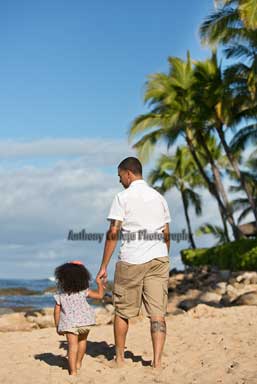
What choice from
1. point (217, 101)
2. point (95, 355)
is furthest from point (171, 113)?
point (95, 355)

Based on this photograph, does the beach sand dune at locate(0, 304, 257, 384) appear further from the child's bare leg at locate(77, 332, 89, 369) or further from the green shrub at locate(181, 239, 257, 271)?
the green shrub at locate(181, 239, 257, 271)

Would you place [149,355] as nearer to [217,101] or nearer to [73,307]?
[73,307]

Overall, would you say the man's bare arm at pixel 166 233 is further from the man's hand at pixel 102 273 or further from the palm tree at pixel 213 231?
the palm tree at pixel 213 231

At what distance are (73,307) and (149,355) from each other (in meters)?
1.39

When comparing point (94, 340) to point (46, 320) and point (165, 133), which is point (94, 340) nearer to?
point (46, 320)

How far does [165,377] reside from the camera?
5559 millimetres

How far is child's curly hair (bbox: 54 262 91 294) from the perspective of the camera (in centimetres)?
572

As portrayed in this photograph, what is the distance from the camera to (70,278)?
5723 mm

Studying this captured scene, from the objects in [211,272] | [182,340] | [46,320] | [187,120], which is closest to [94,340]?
[182,340]

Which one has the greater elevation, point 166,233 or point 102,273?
point 166,233

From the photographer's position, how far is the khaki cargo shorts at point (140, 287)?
5641mm

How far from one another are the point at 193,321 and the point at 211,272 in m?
17.4

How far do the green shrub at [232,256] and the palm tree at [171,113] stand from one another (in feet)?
5.73

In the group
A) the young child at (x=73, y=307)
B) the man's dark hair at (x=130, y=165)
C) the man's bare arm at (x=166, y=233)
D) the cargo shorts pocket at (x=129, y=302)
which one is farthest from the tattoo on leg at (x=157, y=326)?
the man's dark hair at (x=130, y=165)
